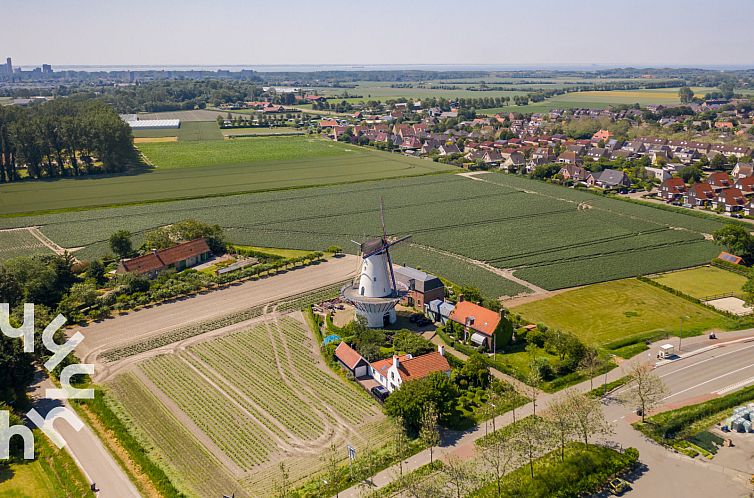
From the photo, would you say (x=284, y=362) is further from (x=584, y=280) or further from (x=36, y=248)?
(x=36, y=248)

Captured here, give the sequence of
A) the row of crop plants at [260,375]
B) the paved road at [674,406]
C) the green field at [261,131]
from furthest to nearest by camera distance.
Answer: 1. the green field at [261,131]
2. the row of crop plants at [260,375]
3. the paved road at [674,406]

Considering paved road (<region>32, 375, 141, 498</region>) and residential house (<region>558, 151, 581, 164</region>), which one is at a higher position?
residential house (<region>558, 151, 581, 164</region>)

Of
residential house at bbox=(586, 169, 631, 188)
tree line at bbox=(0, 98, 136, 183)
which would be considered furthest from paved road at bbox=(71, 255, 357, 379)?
tree line at bbox=(0, 98, 136, 183)

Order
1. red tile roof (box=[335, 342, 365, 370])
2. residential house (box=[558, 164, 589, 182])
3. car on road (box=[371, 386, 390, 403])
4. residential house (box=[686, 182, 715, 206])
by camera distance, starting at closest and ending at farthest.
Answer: car on road (box=[371, 386, 390, 403]) → red tile roof (box=[335, 342, 365, 370]) → residential house (box=[686, 182, 715, 206]) → residential house (box=[558, 164, 589, 182])

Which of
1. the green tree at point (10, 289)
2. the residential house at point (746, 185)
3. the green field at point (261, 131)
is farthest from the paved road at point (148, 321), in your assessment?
the green field at point (261, 131)

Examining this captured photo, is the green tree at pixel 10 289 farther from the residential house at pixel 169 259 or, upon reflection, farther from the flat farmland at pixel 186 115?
the flat farmland at pixel 186 115

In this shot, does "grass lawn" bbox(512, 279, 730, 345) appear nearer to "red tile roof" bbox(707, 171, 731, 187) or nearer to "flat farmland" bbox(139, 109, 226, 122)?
"red tile roof" bbox(707, 171, 731, 187)

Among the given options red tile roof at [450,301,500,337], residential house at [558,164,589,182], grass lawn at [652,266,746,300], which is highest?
residential house at [558,164,589,182]
